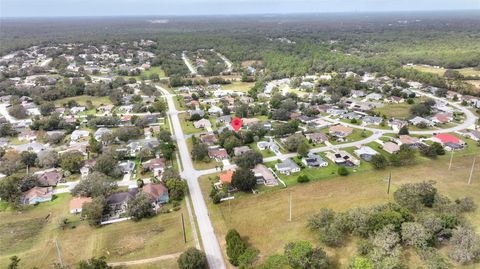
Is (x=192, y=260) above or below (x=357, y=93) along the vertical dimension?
below

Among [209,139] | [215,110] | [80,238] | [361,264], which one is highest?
[361,264]

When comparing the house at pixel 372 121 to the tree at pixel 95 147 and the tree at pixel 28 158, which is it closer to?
the tree at pixel 95 147

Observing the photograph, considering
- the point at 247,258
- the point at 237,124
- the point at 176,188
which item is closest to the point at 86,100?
the point at 237,124

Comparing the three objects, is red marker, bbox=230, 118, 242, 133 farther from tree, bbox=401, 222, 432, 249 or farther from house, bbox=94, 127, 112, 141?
tree, bbox=401, 222, 432, 249

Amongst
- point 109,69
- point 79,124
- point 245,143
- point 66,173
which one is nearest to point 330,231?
point 245,143

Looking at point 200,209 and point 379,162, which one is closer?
point 200,209

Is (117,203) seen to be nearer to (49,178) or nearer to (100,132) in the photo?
(49,178)

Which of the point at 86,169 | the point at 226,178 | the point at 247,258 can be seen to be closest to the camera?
the point at 247,258
